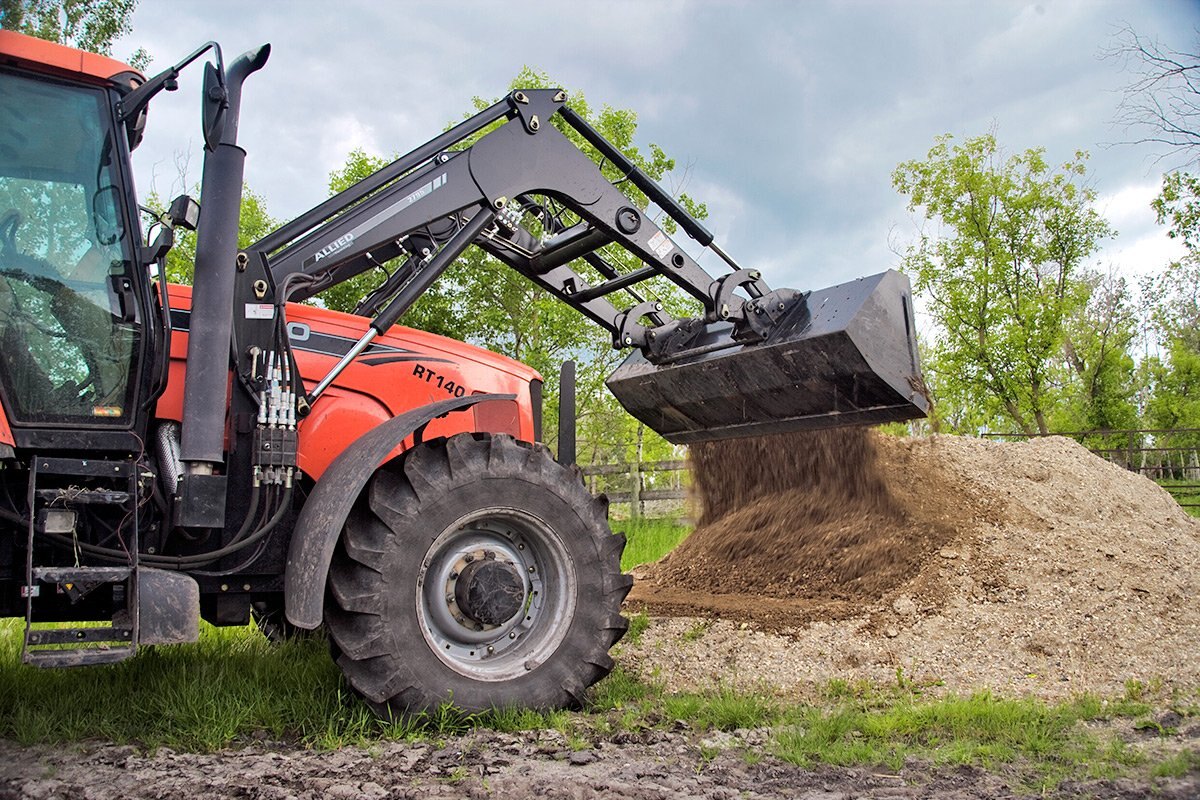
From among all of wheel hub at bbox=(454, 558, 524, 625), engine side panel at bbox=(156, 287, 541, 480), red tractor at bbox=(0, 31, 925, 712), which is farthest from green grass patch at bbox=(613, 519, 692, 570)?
wheel hub at bbox=(454, 558, 524, 625)

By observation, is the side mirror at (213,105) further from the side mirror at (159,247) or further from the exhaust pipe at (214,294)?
the side mirror at (159,247)

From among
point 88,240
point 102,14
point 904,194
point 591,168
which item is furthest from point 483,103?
point 88,240

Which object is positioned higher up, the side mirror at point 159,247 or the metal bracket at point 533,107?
the metal bracket at point 533,107

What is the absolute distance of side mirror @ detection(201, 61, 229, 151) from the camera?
3990 millimetres

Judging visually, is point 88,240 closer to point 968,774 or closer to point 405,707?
point 405,707

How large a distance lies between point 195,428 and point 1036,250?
19.8m

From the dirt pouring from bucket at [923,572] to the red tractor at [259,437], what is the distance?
4.87 ft

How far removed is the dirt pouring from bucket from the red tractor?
1485mm

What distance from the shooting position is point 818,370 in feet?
20.2

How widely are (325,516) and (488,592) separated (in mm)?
820

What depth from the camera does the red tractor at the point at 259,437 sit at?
152 inches

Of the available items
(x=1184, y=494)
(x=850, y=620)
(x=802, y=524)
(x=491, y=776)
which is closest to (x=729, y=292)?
(x=850, y=620)

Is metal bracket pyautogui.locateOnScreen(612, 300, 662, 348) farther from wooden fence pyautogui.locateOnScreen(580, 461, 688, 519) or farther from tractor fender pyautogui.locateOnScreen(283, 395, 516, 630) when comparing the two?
wooden fence pyautogui.locateOnScreen(580, 461, 688, 519)

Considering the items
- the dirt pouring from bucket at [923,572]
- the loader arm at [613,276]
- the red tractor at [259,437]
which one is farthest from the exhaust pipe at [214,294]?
the dirt pouring from bucket at [923,572]
